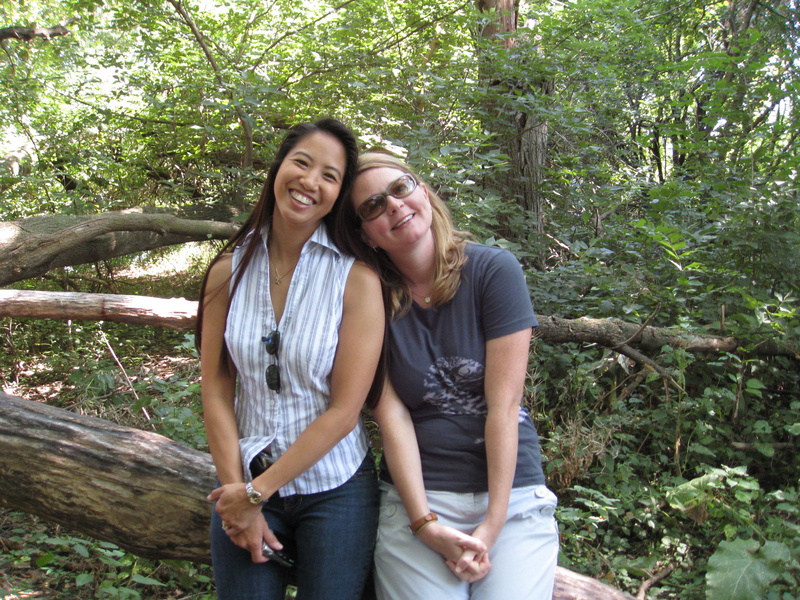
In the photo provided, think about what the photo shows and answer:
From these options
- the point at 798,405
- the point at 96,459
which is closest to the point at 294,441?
the point at 96,459

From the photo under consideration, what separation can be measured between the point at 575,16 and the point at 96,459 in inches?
197

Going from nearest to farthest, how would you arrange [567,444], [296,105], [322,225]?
1. [322,225]
2. [567,444]
3. [296,105]

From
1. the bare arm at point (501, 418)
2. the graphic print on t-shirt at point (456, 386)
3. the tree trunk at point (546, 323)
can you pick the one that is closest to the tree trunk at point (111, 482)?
the graphic print on t-shirt at point (456, 386)

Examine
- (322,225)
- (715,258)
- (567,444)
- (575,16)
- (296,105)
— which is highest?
(575,16)

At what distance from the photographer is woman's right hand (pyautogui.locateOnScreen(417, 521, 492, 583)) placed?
1667mm

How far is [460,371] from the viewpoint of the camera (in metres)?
1.88

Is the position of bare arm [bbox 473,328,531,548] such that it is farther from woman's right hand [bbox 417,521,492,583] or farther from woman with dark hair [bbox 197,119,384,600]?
woman with dark hair [bbox 197,119,384,600]

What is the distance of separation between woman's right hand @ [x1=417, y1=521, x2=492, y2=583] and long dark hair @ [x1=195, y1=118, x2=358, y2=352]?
32.0 inches

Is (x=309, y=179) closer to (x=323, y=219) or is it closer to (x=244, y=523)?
(x=323, y=219)

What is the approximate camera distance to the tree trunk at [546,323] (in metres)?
3.65

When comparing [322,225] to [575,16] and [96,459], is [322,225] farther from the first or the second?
[575,16]

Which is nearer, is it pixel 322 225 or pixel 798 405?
pixel 322 225

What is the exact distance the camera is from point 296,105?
5.76m

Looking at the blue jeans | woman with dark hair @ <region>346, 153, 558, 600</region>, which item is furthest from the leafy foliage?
the blue jeans
